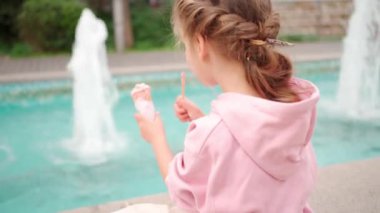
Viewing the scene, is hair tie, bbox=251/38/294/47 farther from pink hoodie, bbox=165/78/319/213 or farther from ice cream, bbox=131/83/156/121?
ice cream, bbox=131/83/156/121

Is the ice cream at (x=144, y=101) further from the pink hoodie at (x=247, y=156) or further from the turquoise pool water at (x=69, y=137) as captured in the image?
the turquoise pool water at (x=69, y=137)

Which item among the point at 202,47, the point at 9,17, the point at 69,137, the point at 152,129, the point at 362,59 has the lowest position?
the point at 69,137

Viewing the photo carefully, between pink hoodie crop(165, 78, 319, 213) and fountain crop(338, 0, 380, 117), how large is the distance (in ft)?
14.8

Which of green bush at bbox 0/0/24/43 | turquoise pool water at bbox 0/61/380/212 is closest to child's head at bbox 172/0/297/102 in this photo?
turquoise pool water at bbox 0/61/380/212

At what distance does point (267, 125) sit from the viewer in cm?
103

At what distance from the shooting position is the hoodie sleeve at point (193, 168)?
1.05 metres

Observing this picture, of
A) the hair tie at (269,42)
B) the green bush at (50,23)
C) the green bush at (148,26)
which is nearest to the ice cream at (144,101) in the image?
the hair tie at (269,42)

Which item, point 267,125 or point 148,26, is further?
point 148,26

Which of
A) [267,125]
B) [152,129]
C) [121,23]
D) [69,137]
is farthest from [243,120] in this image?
[121,23]

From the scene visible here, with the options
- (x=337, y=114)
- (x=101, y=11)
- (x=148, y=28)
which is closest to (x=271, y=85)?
(x=337, y=114)

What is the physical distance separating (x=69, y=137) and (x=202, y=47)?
12.0ft

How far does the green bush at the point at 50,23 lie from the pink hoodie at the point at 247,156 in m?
8.47

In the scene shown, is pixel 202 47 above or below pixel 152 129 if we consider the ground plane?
above

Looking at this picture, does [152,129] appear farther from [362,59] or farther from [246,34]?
[362,59]
